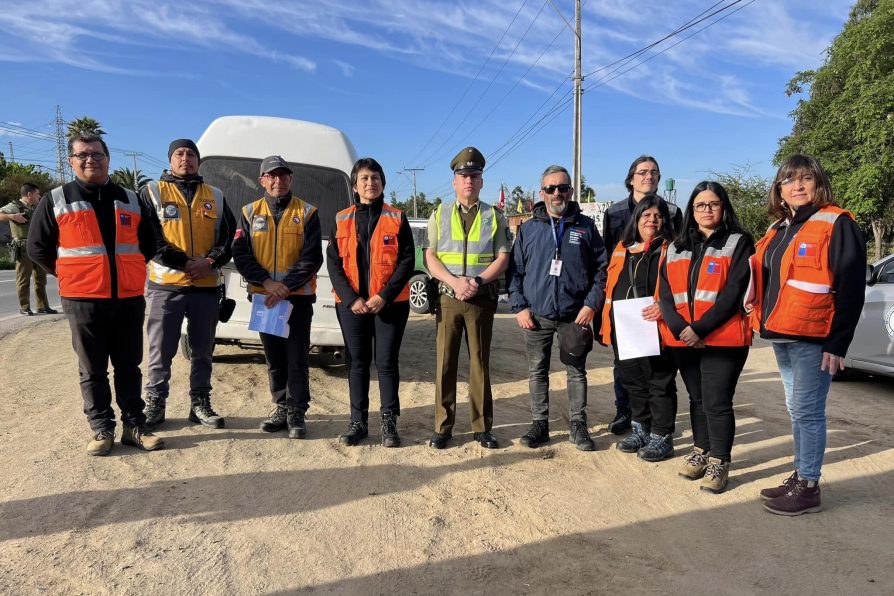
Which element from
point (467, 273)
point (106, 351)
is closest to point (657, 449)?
point (467, 273)

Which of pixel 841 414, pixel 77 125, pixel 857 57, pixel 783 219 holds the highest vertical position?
pixel 77 125

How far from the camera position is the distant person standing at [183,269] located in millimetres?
4281

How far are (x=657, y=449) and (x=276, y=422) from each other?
293cm

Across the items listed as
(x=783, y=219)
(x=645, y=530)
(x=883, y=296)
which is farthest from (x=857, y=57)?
(x=645, y=530)

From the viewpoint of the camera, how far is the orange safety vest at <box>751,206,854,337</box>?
3102mm

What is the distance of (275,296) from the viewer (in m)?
4.27

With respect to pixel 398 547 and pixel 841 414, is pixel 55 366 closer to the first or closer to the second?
pixel 398 547

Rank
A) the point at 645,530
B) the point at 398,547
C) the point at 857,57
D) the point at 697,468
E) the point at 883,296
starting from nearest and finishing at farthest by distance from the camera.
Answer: the point at 398,547, the point at 645,530, the point at 697,468, the point at 883,296, the point at 857,57

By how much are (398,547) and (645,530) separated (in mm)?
1365

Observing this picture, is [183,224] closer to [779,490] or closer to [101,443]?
[101,443]

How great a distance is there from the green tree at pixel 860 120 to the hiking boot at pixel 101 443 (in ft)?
84.2

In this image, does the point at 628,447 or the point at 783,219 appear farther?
the point at 628,447

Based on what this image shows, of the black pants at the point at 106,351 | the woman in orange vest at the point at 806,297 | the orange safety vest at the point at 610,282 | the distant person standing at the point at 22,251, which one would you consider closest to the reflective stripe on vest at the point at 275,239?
the black pants at the point at 106,351

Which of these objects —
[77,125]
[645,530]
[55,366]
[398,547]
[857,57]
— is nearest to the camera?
[398,547]
